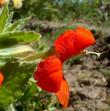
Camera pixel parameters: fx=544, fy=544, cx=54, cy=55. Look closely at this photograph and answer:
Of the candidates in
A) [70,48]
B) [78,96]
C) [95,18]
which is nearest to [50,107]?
[78,96]

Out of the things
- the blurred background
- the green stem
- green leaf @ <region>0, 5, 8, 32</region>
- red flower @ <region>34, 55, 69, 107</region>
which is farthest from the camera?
the blurred background

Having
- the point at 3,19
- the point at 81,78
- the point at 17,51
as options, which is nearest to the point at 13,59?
the point at 17,51

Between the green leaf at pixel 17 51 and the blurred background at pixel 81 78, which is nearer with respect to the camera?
the green leaf at pixel 17 51

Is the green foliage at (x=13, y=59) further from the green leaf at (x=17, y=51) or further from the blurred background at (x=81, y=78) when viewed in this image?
the blurred background at (x=81, y=78)

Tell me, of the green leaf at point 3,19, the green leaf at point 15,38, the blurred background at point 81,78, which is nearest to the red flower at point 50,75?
the green leaf at point 15,38

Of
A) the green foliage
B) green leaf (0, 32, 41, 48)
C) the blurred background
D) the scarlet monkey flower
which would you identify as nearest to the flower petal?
the scarlet monkey flower

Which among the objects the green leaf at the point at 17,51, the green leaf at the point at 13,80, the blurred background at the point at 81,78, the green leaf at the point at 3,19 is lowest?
the blurred background at the point at 81,78

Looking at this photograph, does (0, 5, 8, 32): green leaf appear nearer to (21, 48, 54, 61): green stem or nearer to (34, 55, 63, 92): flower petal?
(21, 48, 54, 61): green stem

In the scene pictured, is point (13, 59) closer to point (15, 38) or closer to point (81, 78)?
point (15, 38)
